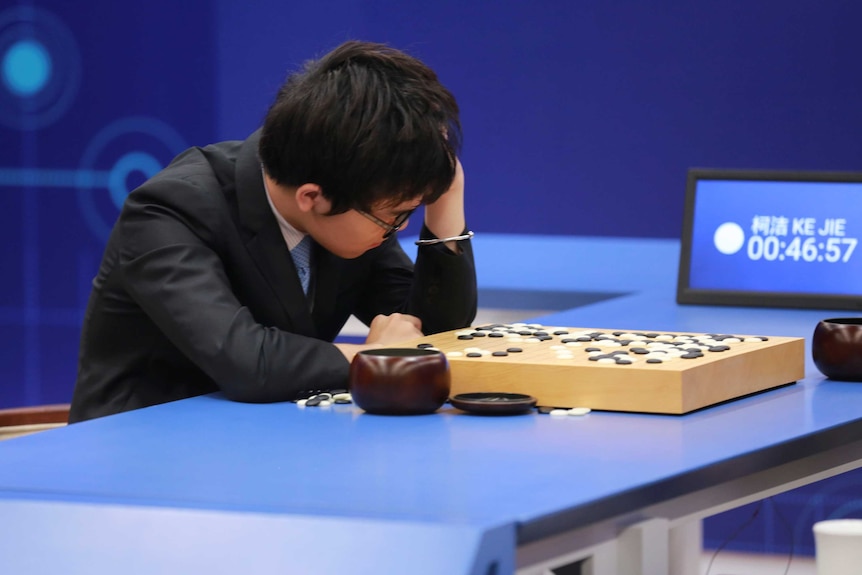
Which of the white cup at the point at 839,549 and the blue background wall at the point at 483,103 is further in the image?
the blue background wall at the point at 483,103

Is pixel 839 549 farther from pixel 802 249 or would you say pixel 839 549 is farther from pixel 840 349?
pixel 802 249

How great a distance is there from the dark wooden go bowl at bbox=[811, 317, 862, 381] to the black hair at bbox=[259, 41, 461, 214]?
0.55 m

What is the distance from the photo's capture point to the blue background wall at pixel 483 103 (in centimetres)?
339

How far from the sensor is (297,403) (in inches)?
62.3

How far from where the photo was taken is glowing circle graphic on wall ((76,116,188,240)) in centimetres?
411

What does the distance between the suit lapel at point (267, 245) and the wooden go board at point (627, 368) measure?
22 centimetres

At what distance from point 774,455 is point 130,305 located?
103 centimetres

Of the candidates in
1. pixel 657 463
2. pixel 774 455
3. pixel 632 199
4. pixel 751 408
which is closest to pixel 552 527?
pixel 657 463

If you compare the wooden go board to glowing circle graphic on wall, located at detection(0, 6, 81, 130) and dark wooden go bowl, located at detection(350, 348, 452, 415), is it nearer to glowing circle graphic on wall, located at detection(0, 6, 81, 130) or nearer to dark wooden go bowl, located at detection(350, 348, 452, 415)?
dark wooden go bowl, located at detection(350, 348, 452, 415)

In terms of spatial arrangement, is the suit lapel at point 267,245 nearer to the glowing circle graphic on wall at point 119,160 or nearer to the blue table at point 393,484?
the blue table at point 393,484

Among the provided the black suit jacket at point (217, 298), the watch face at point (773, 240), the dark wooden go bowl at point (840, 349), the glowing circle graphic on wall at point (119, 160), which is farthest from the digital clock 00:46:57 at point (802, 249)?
the glowing circle graphic on wall at point (119, 160)

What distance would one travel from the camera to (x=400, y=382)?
1436 millimetres

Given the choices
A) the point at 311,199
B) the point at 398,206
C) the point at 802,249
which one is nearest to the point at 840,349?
the point at 398,206

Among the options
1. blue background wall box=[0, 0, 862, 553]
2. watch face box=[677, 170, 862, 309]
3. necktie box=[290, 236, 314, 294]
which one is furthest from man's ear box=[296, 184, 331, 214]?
blue background wall box=[0, 0, 862, 553]
